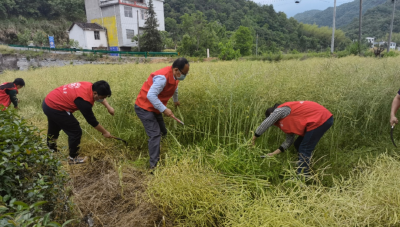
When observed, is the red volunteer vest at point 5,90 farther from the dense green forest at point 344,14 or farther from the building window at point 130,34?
the dense green forest at point 344,14

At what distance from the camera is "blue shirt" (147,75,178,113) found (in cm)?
265

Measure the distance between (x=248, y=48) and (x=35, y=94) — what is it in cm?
2523

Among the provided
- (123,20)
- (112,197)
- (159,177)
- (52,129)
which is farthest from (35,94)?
(123,20)

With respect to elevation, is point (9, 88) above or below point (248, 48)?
below

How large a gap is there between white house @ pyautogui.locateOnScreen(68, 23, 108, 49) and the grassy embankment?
25699mm

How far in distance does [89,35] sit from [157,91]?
28924 mm

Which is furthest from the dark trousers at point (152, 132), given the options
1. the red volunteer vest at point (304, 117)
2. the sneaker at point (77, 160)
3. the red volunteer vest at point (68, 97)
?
the red volunteer vest at point (304, 117)

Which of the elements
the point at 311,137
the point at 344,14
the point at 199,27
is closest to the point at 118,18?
the point at 199,27

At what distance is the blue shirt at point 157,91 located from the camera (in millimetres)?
2648

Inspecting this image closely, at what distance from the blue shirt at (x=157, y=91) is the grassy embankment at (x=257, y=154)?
0.56 m

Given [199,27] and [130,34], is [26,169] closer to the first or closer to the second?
[199,27]

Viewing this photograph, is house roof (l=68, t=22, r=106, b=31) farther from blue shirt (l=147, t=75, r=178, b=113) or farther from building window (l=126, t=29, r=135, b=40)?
blue shirt (l=147, t=75, r=178, b=113)

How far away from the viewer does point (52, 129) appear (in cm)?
320

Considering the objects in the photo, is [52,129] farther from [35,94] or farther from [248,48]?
[248,48]
